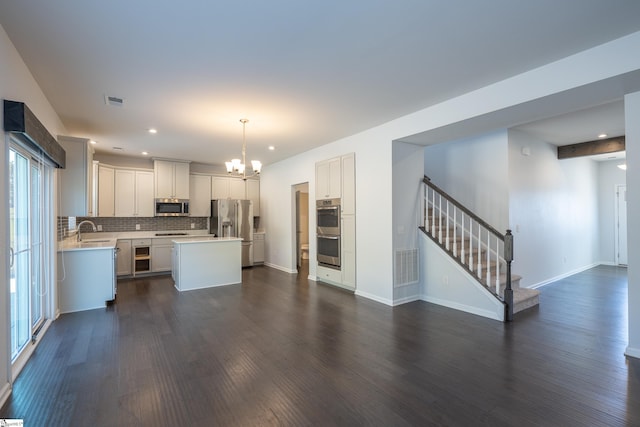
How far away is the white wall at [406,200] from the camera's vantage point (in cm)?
457

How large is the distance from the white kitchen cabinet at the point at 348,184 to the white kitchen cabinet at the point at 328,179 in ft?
0.44

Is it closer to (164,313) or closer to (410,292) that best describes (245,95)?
(164,313)

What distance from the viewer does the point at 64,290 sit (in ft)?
14.0

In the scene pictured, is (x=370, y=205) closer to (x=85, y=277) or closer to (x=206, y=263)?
(x=206, y=263)

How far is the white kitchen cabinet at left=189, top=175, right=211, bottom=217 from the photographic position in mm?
7574

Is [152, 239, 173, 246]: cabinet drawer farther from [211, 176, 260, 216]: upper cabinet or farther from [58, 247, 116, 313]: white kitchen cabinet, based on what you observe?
[58, 247, 116, 313]: white kitchen cabinet

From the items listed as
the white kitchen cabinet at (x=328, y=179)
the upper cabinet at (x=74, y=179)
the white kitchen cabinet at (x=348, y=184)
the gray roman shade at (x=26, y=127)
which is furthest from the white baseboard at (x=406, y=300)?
the upper cabinet at (x=74, y=179)

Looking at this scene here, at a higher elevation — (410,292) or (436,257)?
(436,257)

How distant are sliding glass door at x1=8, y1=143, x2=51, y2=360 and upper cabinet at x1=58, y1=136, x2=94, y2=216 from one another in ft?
1.95

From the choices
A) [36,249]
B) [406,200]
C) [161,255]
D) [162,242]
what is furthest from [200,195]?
[406,200]

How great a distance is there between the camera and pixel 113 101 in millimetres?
3574

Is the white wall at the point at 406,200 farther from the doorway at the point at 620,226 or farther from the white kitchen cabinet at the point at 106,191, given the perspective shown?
the doorway at the point at 620,226

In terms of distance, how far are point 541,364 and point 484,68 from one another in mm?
2742

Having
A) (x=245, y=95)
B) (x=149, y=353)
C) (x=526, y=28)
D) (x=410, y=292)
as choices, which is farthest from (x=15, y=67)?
(x=410, y=292)
